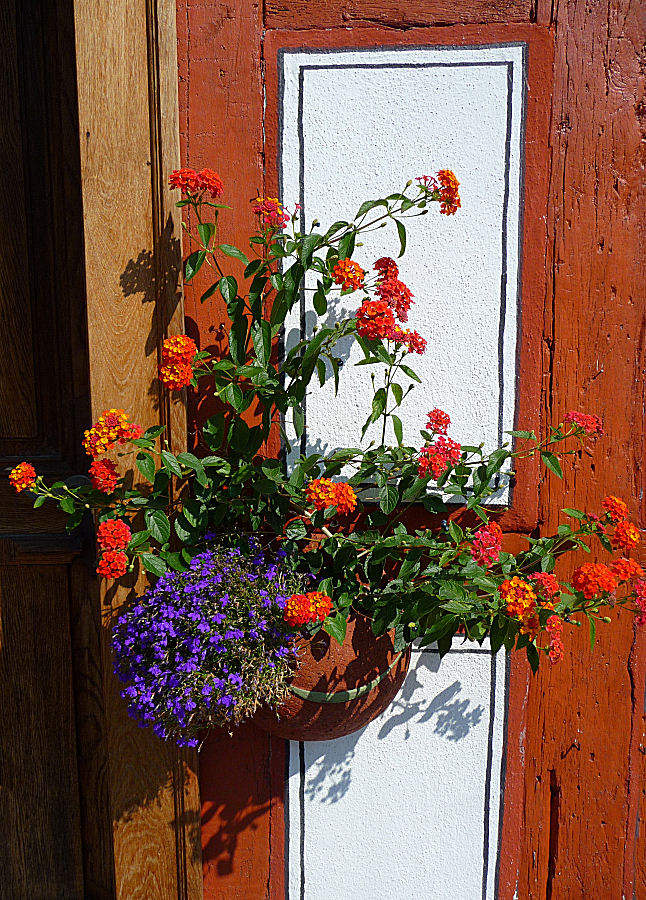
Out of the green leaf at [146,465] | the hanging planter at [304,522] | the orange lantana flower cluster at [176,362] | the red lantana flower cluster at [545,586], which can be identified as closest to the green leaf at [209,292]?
the hanging planter at [304,522]

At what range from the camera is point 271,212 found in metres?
1.45

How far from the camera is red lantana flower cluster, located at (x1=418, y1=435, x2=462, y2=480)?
1.40 metres

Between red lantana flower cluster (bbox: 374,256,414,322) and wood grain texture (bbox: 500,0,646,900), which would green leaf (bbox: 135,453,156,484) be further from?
wood grain texture (bbox: 500,0,646,900)

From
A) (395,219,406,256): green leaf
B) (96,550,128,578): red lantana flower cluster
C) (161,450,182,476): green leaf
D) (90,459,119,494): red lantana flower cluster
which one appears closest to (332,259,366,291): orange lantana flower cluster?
(395,219,406,256): green leaf

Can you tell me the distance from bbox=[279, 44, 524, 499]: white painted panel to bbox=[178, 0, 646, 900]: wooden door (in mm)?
11

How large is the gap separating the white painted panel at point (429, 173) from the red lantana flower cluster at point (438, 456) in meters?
0.22

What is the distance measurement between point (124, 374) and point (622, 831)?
5.79ft

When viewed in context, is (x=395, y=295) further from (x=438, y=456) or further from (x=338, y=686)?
(x=338, y=686)

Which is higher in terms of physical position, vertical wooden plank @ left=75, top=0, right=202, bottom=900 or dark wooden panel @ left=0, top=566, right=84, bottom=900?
vertical wooden plank @ left=75, top=0, right=202, bottom=900

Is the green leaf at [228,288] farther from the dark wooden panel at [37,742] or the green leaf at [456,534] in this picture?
the dark wooden panel at [37,742]

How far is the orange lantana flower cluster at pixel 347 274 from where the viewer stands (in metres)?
1.36

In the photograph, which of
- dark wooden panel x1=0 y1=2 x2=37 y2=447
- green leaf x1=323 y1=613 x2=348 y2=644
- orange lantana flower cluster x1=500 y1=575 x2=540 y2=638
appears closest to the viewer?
orange lantana flower cluster x1=500 y1=575 x2=540 y2=638

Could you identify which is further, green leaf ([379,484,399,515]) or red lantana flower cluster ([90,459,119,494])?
green leaf ([379,484,399,515])

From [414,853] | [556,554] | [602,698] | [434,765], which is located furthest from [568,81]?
[414,853]
